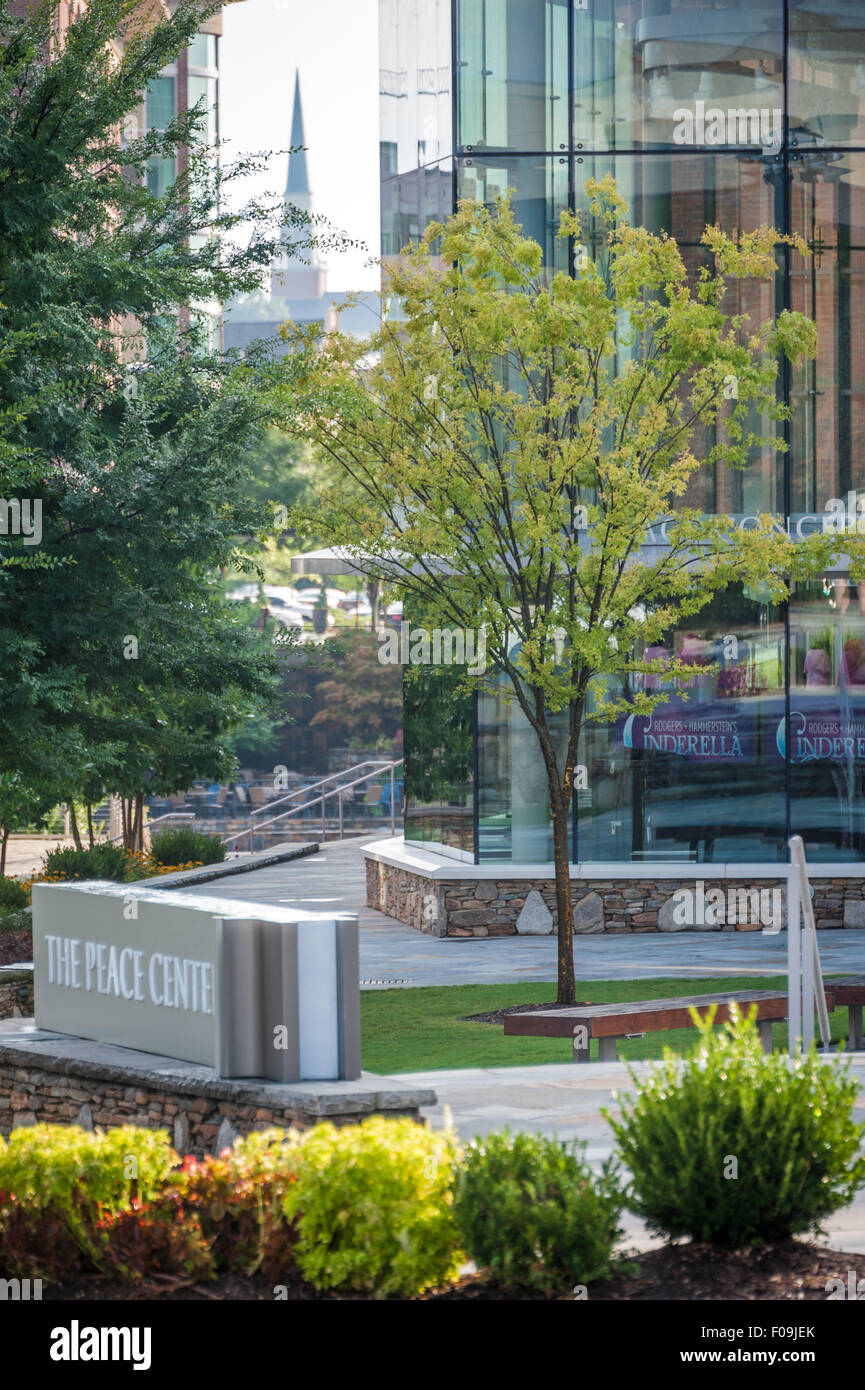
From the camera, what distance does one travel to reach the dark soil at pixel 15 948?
16047 millimetres

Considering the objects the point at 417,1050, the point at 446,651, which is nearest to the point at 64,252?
the point at 446,651

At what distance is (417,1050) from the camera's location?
39.9 ft

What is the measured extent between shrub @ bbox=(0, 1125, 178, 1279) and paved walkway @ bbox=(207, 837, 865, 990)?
931 centimetres

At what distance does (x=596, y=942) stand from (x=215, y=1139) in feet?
37.9

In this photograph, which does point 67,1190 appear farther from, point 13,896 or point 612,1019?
point 13,896

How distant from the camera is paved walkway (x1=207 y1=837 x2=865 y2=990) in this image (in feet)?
53.1

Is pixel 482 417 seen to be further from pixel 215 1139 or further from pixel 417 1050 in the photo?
pixel 215 1139

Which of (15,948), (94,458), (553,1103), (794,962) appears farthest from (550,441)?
(15,948)

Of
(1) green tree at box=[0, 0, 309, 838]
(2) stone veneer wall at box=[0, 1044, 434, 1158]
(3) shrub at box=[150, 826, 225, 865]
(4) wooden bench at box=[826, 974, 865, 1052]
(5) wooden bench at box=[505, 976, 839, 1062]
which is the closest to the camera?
(2) stone veneer wall at box=[0, 1044, 434, 1158]

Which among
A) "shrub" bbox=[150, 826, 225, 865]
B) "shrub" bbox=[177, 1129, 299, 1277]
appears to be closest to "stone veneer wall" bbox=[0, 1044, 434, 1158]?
"shrub" bbox=[177, 1129, 299, 1277]

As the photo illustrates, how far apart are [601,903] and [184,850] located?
9008 millimetres

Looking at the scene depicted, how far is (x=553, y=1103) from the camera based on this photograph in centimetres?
874

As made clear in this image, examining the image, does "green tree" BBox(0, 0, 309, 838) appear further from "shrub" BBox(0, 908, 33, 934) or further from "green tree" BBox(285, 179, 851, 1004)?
"shrub" BBox(0, 908, 33, 934)

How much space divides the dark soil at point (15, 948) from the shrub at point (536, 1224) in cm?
1084
